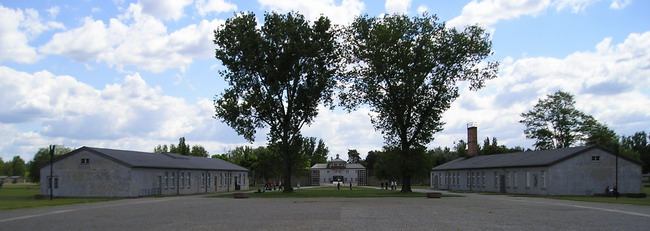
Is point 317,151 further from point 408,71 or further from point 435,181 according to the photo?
point 408,71

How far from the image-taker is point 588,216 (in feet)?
84.3

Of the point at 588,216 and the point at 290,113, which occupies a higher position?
the point at 290,113

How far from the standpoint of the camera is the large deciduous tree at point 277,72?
54.3 meters

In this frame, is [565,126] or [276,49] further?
[565,126]

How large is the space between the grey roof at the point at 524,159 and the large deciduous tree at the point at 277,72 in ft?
65.0

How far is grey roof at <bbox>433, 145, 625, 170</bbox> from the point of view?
179 ft

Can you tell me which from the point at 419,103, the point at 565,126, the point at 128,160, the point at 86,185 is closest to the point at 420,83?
the point at 419,103

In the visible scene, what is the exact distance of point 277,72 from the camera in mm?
53969

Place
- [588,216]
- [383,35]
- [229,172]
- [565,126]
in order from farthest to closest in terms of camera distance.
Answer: [565,126] → [229,172] → [383,35] → [588,216]

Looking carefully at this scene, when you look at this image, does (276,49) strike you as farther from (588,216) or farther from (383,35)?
(588,216)

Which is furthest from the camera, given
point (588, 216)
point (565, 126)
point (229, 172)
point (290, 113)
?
point (565, 126)

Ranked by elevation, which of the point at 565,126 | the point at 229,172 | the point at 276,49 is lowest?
the point at 229,172

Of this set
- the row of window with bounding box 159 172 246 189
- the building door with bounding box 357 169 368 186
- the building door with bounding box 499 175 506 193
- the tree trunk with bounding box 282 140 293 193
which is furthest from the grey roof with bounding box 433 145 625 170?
the building door with bounding box 357 169 368 186

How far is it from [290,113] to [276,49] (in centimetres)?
624
